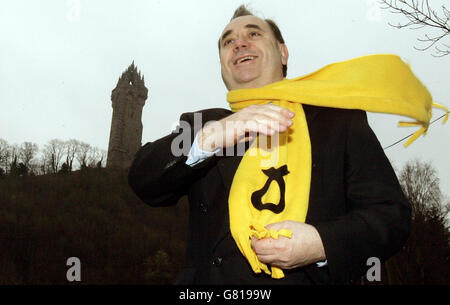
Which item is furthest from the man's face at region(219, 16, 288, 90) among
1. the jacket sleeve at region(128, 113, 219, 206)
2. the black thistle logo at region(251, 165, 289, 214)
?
the black thistle logo at region(251, 165, 289, 214)

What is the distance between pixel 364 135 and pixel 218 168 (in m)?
0.75

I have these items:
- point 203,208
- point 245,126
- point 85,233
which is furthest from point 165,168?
point 85,233

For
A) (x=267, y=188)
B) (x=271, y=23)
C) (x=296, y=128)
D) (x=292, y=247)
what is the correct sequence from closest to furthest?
(x=292, y=247)
(x=267, y=188)
(x=296, y=128)
(x=271, y=23)

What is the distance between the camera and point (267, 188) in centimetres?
172

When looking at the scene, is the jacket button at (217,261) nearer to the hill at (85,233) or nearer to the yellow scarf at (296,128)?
the yellow scarf at (296,128)

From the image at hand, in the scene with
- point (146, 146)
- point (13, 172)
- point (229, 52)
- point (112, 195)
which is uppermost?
point (13, 172)

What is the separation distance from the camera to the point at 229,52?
2.34 metres

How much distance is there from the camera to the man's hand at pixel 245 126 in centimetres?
154

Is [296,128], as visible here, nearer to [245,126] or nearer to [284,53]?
[245,126]

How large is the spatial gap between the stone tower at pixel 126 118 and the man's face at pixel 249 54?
60.3 meters

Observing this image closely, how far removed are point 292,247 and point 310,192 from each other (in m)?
0.45

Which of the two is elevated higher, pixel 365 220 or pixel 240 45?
pixel 240 45
